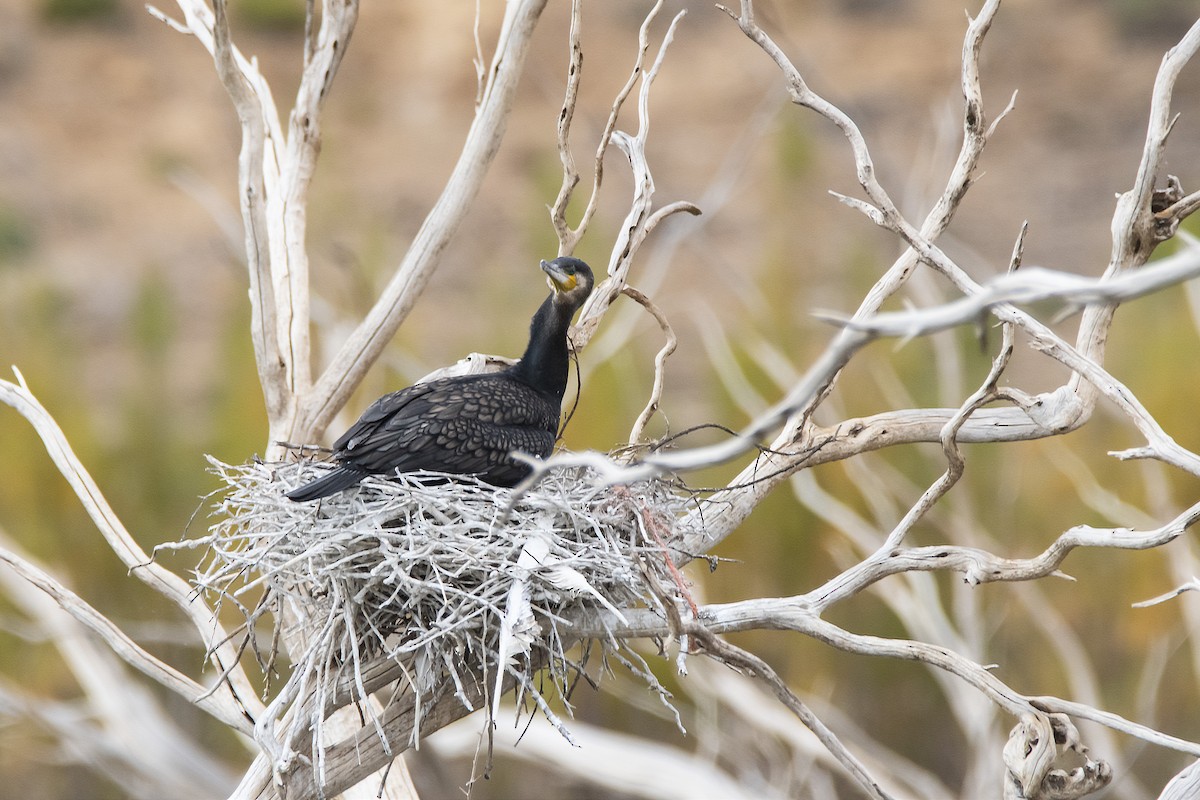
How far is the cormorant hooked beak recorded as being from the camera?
11.0 feet

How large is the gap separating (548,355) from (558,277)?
0.28 m

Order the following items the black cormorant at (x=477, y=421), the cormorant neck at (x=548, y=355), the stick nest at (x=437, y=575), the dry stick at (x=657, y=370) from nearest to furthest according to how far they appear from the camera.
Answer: the stick nest at (x=437, y=575) → the black cormorant at (x=477, y=421) → the dry stick at (x=657, y=370) → the cormorant neck at (x=548, y=355)

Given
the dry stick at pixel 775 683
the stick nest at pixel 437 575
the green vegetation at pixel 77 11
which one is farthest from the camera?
the green vegetation at pixel 77 11

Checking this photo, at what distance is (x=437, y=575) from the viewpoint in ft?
8.36

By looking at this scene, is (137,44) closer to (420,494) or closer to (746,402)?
(746,402)

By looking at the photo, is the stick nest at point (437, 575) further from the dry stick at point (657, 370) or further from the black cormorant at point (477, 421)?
the dry stick at point (657, 370)

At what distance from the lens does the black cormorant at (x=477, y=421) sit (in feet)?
9.68

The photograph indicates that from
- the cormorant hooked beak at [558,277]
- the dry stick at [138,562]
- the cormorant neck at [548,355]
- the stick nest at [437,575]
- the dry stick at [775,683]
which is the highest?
the cormorant hooked beak at [558,277]

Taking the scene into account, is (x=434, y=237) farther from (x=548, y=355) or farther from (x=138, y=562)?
(x=138, y=562)

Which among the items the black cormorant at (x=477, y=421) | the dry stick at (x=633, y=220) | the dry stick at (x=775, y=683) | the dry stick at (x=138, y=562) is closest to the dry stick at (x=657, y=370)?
the dry stick at (x=633, y=220)

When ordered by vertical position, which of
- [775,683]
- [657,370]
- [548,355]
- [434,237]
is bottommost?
[775,683]

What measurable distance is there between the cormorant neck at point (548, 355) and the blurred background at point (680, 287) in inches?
19.5

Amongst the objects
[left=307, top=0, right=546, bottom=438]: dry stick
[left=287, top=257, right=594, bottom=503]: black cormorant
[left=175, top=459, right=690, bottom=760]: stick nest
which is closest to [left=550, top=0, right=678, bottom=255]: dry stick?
[left=287, top=257, right=594, bottom=503]: black cormorant

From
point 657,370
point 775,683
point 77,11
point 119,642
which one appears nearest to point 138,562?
point 119,642
